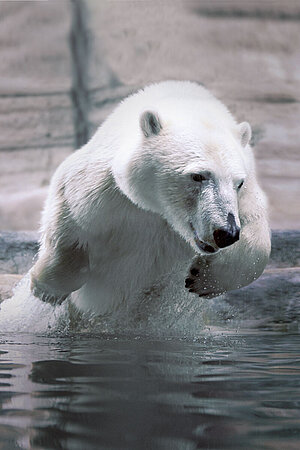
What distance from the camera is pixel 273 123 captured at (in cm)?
1027

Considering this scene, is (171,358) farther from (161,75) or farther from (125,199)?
(161,75)

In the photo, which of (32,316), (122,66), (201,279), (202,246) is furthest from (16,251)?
(122,66)

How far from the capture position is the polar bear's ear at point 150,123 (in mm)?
2990

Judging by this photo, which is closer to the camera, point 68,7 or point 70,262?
point 70,262

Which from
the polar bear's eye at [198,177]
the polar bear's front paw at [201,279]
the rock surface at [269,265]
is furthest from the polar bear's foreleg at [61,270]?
the rock surface at [269,265]

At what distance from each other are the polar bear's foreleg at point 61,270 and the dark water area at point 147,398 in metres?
0.77

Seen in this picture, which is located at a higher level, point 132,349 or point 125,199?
point 125,199

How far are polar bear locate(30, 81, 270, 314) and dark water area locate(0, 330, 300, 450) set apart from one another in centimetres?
58

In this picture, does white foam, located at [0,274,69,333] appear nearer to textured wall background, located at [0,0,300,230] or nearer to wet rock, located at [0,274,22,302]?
wet rock, located at [0,274,22,302]

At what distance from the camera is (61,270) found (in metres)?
3.58

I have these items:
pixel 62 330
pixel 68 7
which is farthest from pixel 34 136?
pixel 62 330

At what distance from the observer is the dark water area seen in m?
1.18

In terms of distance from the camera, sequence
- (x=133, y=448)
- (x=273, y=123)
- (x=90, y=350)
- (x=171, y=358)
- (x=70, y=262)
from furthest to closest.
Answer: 1. (x=273, y=123)
2. (x=70, y=262)
3. (x=90, y=350)
4. (x=171, y=358)
5. (x=133, y=448)

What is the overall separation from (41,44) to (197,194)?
8809 millimetres
